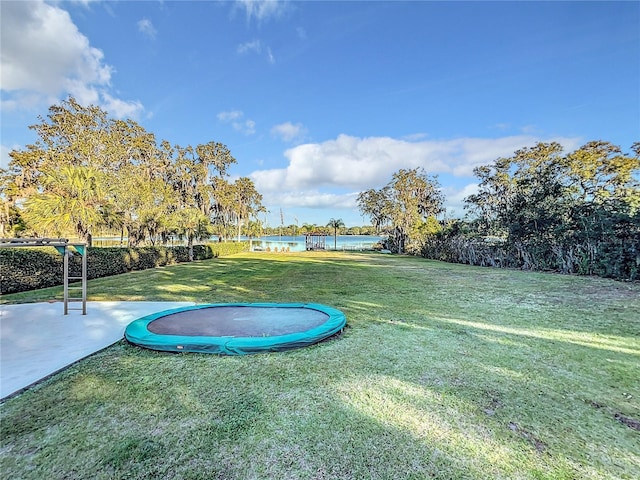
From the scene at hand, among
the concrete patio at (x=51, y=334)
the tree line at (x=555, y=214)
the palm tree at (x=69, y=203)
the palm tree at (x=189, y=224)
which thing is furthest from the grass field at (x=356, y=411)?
the palm tree at (x=189, y=224)

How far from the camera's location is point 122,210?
12945mm

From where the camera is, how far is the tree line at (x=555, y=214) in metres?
8.88

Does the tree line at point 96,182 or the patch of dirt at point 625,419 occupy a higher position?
the tree line at point 96,182

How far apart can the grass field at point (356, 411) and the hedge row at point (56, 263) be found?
5678 millimetres

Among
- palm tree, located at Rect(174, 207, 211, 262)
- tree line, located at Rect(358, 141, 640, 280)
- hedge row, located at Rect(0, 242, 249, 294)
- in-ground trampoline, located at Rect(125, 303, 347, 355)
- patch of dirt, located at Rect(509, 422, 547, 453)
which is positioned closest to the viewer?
patch of dirt, located at Rect(509, 422, 547, 453)

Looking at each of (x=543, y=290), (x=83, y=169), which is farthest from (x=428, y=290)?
(x=83, y=169)

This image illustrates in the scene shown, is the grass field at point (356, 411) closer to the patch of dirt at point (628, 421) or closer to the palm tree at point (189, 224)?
the patch of dirt at point (628, 421)

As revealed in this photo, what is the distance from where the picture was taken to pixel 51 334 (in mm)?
3721

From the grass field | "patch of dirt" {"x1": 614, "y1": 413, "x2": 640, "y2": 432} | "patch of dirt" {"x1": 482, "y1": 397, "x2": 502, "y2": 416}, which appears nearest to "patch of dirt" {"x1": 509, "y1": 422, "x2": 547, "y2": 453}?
the grass field

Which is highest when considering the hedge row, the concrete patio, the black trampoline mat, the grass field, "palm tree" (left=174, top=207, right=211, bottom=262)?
"palm tree" (left=174, top=207, right=211, bottom=262)

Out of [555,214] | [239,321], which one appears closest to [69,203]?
[239,321]

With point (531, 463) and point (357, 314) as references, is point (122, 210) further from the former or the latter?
point (531, 463)

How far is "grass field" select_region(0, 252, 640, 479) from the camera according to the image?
155 cm

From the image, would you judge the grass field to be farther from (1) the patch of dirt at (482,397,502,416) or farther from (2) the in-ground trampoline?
(2) the in-ground trampoline
